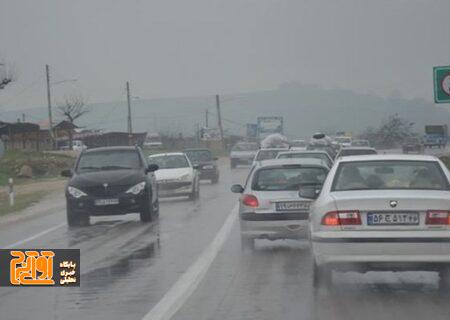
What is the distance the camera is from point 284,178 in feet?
51.8

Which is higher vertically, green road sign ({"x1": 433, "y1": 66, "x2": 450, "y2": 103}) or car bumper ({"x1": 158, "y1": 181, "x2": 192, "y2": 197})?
green road sign ({"x1": 433, "y1": 66, "x2": 450, "y2": 103})

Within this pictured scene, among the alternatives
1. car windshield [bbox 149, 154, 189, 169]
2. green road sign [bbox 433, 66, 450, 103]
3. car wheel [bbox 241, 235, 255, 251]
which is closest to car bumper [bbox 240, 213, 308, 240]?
car wheel [bbox 241, 235, 255, 251]

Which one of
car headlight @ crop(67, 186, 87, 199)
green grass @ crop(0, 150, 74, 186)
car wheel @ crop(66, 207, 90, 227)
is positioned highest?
car headlight @ crop(67, 186, 87, 199)

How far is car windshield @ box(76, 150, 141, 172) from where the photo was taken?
22.0 meters

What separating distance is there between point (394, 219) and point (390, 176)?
46.2 inches

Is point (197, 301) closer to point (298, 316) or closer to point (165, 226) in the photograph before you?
point (298, 316)

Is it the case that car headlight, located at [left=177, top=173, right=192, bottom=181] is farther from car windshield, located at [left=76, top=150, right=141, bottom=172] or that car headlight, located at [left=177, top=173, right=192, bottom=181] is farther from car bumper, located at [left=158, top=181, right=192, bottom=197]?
car windshield, located at [left=76, top=150, right=141, bottom=172]

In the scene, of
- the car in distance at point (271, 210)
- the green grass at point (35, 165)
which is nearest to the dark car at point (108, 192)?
the car in distance at point (271, 210)

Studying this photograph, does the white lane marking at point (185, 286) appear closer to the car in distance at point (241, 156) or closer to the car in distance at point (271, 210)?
the car in distance at point (271, 210)

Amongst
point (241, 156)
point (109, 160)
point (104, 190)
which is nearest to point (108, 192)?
point (104, 190)

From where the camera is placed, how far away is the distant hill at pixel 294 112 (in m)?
122

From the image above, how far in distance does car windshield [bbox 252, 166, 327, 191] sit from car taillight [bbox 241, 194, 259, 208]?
235 millimetres

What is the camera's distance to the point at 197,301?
10078mm

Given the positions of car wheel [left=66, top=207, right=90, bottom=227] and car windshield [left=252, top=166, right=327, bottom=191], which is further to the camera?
car wheel [left=66, top=207, right=90, bottom=227]
